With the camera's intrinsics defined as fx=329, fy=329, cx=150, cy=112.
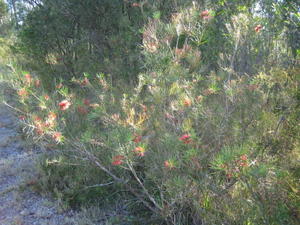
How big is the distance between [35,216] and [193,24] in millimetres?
2433

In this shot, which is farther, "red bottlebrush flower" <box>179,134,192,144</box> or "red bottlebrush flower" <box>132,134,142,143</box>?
"red bottlebrush flower" <box>132,134,142,143</box>

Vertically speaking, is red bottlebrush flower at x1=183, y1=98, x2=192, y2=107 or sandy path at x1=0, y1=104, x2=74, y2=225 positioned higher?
red bottlebrush flower at x1=183, y1=98, x2=192, y2=107

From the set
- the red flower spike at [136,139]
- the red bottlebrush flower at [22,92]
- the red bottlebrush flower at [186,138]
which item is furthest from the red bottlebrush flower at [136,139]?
the red bottlebrush flower at [22,92]

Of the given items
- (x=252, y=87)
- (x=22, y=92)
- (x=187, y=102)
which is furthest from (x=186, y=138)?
(x=22, y=92)

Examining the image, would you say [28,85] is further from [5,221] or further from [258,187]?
[258,187]

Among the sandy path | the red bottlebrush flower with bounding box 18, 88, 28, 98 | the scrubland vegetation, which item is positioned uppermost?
the red bottlebrush flower with bounding box 18, 88, 28, 98

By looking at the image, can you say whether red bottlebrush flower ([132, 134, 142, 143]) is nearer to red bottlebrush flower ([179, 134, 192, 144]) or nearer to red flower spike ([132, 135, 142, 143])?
red flower spike ([132, 135, 142, 143])

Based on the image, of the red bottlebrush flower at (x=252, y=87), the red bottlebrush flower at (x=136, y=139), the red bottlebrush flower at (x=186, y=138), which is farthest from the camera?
the red bottlebrush flower at (x=252, y=87)

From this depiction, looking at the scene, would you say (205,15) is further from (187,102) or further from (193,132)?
(193,132)

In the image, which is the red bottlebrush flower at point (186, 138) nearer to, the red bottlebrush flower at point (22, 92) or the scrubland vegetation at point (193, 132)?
the scrubland vegetation at point (193, 132)

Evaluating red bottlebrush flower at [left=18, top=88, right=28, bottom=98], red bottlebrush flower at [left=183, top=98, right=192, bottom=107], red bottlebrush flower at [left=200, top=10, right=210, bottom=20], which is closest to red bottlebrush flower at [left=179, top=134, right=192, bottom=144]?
red bottlebrush flower at [left=183, top=98, right=192, bottom=107]

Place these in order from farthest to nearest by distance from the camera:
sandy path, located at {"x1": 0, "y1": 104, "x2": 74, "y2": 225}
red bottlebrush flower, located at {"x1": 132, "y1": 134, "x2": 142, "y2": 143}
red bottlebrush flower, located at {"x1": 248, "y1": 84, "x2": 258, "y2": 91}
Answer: sandy path, located at {"x1": 0, "y1": 104, "x2": 74, "y2": 225}, red bottlebrush flower, located at {"x1": 248, "y1": 84, "x2": 258, "y2": 91}, red bottlebrush flower, located at {"x1": 132, "y1": 134, "x2": 142, "y2": 143}

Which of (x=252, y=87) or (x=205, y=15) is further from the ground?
(x=205, y=15)

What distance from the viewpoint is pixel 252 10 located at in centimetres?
444
